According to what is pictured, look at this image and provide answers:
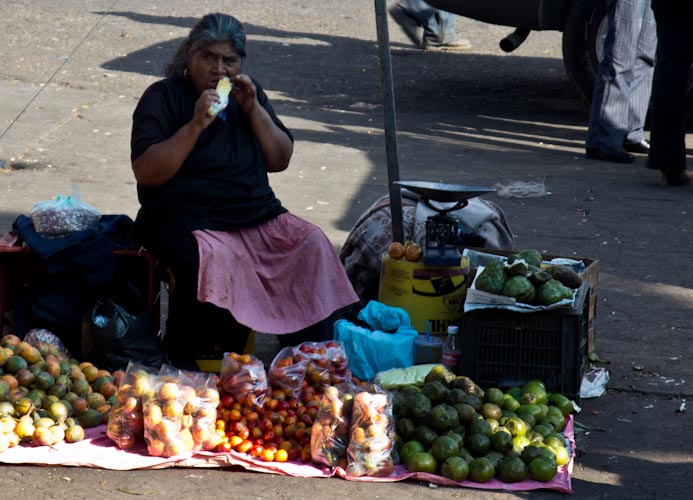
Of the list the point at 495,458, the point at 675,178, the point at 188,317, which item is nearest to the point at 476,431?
the point at 495,458

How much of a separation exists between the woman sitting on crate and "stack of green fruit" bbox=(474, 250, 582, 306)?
2.09ft

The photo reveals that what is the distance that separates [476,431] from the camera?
158 inches

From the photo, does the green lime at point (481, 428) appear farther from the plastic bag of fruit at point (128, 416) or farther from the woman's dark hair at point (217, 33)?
the woman's dark hair at point (217, 33)

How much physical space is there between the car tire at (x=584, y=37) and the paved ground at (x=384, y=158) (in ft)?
1.88

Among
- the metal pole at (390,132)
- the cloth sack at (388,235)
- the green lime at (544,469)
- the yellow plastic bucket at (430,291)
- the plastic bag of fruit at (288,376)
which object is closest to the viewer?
the green lime at (544,469)

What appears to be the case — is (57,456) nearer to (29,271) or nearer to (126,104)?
(29,271)

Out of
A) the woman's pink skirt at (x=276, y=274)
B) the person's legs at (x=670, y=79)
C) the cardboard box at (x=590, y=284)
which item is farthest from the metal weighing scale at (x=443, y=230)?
the person's legs at (x=670, y=79)

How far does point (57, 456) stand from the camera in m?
3.97

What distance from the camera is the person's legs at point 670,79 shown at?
24.1ft

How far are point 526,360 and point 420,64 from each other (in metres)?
8.75

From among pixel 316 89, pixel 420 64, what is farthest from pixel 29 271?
pixel 420 64

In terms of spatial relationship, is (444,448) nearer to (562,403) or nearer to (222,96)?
(562,403)

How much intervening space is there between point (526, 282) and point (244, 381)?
1.18 meters

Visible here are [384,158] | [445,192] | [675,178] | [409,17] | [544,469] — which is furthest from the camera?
[409,17]
